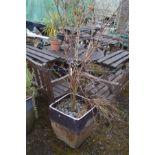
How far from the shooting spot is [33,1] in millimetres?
4148

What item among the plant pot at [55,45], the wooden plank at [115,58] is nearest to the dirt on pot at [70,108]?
the wooden plank at [115,58]

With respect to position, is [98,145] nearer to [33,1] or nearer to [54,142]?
[54,142]

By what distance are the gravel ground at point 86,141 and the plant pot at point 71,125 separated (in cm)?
8

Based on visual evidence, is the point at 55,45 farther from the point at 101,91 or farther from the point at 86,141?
the point at 86,141

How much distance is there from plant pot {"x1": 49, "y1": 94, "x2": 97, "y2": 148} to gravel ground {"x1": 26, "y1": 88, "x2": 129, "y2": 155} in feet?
0.26

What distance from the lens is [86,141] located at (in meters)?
2.14

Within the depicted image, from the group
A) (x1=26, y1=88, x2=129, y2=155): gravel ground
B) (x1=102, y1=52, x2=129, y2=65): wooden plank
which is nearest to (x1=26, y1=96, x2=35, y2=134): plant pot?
(x1=26, y1=88, x2=129, y2=155): gravel ground

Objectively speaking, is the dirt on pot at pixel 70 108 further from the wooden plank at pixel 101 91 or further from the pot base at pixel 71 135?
the wooden plank at pixel 101 91

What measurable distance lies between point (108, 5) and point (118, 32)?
1829 mm

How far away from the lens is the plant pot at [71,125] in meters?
1.87

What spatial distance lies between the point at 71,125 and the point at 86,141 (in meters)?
0.35

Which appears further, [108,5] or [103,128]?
[103,128]
